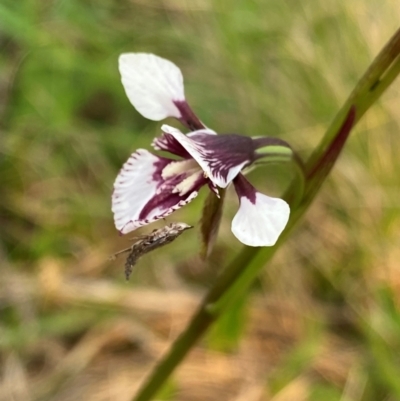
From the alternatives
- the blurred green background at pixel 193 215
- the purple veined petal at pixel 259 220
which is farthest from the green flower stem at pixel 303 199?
the blurred green background at pixel 193 215

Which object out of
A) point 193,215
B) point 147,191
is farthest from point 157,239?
point 193,215

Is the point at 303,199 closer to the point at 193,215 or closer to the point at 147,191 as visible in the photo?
the point at 147,191

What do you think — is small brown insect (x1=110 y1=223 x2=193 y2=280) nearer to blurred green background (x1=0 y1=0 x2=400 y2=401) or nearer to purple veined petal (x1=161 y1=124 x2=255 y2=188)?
purple veined petal (x1=161 y1=124 x2=255 y2=188)

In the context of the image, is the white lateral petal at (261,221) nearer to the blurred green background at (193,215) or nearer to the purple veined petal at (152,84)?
the purple veined petal at (152,84)

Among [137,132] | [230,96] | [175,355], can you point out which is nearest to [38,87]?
[137,132]

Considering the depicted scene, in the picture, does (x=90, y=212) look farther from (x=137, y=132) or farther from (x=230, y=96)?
(x=230, y=96)

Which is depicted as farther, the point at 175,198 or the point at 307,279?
the point at 307,279

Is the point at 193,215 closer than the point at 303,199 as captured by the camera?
No
